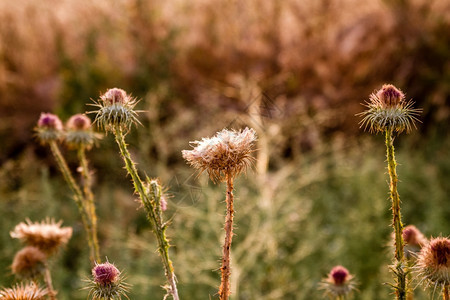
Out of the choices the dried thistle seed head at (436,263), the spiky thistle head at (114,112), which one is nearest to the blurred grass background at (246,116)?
the dried thistle seed head at (436,263)

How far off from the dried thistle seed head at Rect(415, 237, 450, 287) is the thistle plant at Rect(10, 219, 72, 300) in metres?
0.55

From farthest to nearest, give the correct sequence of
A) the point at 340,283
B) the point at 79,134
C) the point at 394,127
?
1. the point at 79,134
2. the point at 340,283
3. the point at 394,127

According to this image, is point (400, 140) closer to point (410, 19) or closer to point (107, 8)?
point (410, 19)

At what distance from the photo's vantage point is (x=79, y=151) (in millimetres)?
895

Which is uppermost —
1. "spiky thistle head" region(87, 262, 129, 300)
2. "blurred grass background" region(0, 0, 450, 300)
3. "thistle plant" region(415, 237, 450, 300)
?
"blurred grass background" region(0, 0, 450, 300)

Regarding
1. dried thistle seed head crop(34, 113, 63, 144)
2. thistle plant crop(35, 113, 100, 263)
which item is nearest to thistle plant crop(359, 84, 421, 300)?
thistle plant crop(35, 113, 100, 263)

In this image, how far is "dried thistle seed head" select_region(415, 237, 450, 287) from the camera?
0.56 metres

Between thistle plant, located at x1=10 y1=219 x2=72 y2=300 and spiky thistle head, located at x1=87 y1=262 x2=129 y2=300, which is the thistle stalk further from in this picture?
spiky thistle head, located at x1=87 y1=262 x2=129 y2=300

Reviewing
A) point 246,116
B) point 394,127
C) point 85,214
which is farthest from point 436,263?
point 246,116

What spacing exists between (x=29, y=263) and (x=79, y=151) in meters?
0.20

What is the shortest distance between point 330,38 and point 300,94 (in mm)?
739

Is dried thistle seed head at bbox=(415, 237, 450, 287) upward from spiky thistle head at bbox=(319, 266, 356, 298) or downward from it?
downward

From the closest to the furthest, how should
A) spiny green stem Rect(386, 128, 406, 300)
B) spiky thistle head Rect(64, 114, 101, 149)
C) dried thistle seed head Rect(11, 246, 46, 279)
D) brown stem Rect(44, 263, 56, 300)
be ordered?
spiny green stem Rect(386, 128, 406, 300) → brown stem Rect(44, 263, 56, 300) → dried thistle seed head Rect(11, 246, 46, 279) → spiky thistle head Rect(64, 114, 101, 149)

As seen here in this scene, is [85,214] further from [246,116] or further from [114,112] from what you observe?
[246,116]
